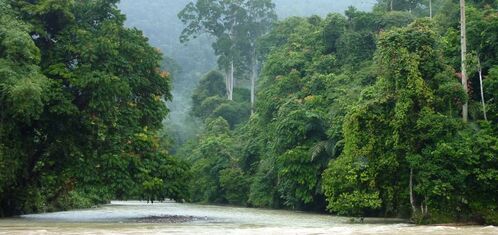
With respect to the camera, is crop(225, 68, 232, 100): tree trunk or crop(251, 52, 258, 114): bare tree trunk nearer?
crop(251, 52, 258, 114): bare tree trunk

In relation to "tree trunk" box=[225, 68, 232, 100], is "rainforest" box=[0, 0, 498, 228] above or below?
below

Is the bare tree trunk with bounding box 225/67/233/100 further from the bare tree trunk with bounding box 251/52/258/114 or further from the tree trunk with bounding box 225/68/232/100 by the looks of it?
the bare tree trunk with bounding box 251/52/258/114

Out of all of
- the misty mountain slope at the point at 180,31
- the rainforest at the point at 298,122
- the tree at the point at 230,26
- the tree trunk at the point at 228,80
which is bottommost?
the rainforest at the point at 298,122

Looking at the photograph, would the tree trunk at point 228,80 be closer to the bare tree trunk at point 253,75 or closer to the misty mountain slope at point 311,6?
the bare tree trunk at point 253,75

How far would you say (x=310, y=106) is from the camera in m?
34.0

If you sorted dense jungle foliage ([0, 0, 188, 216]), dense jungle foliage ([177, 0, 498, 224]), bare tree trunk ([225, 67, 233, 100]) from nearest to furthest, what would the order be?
1. dense jungle foliage ([177, 0, 498, 224])
2. dense jungle foliage ([0, 0, 188, 216])
3. bare tree trunk ([225, 67, 233, 100])

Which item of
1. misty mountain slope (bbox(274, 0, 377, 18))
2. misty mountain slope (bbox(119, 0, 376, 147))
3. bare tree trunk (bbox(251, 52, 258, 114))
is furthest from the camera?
misty mountain slope (bbox(274, 0, 377, 18))

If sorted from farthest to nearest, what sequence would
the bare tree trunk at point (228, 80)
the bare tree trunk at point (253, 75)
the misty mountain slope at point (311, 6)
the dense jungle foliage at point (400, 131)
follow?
the misty mountain slope at point (311, 6) → the bare tree trunk at point (228, 80) → the bare tree trunk at point (253, 75) → the dense jungle foliage at point (400, 131)

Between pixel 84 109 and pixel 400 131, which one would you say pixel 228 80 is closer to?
pixel 84 109

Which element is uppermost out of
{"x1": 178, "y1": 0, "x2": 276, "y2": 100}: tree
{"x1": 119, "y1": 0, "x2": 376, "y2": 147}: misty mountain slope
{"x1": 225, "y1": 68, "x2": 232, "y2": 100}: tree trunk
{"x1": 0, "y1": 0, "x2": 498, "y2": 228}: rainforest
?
{"x1": 119, "y1": 0, "x2": 376, "y2": 147}: misty mountain slope

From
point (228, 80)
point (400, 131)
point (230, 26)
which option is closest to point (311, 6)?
point (230, 26)

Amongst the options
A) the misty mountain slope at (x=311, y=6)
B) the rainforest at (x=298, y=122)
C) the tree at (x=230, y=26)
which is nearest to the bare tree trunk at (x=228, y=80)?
the tree at (x=230, y=26)

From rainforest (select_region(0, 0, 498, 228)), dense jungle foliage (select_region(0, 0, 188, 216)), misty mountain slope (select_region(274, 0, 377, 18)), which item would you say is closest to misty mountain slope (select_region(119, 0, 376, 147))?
misty mountain slope (select_region(274, 0, 377, 18))

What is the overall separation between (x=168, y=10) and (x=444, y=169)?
118 meters
